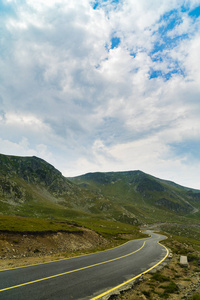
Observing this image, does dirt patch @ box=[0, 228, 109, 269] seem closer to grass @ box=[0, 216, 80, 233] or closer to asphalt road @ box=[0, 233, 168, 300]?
grass @ box=[0, 216, 80, 233]

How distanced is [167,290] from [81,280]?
7.38m

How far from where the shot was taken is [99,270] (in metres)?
16.2

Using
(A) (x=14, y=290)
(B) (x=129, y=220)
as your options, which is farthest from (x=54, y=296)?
(B) (x=129, y=220)

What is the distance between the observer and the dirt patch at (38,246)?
20.8 metres

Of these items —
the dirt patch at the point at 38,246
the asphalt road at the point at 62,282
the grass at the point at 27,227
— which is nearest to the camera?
the asphalt road at the point at 62,282

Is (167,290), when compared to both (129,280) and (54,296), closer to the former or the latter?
(129,280)

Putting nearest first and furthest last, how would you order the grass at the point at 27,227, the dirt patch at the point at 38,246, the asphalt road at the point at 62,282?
the asphalt road at the point at 62,282 → the dirt patch at the point at 38,246 → the grass at the point at 27,227

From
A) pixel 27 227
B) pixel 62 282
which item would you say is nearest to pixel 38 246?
pixel 27 227

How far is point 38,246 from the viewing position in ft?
87.2

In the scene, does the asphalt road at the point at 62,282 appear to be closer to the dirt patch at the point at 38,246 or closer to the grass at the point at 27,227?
the dirt patch at the point at 38,246

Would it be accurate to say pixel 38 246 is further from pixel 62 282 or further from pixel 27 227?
pixel 62 282

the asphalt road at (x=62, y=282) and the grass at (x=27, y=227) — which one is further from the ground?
the asphalt road at (x=62, y=282)

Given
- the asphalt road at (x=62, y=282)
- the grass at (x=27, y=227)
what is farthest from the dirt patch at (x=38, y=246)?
the asphalt road at (x=62, y=282)

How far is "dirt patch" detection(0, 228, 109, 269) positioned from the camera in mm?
20766
